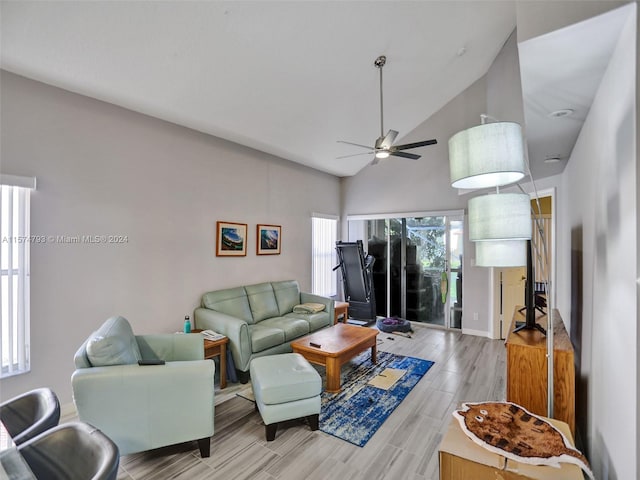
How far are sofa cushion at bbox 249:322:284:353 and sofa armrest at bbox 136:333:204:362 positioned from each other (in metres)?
0.78

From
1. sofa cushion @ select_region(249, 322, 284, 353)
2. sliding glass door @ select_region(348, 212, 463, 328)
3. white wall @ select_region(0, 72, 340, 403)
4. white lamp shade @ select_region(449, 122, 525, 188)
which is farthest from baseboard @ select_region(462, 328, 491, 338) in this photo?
white lamp shade @ select_region(449, 122, 525, 188)

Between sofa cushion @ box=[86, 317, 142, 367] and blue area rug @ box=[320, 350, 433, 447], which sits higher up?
sofa cushion @ box=[86, 317, 142, 367]

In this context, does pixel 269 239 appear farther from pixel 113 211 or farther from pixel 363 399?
pixel 363 399

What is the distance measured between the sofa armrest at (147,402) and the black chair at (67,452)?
63 centimetres

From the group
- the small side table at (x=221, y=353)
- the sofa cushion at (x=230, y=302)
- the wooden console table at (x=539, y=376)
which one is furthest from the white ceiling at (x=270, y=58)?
the small side table at (x=221, y=353)

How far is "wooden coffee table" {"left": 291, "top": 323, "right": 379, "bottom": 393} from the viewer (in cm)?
316

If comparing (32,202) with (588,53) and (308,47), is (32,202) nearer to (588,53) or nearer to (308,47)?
(308,47)

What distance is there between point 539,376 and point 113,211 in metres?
3.90

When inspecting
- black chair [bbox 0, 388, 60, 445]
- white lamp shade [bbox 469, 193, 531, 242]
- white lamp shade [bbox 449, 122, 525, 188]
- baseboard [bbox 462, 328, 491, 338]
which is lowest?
baseboard [bbox 462, 328, 491, 338]

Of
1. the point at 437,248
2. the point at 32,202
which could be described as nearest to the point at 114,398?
the point at 32,202

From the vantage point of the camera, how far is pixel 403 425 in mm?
2627

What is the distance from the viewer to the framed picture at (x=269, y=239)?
4.77 metres

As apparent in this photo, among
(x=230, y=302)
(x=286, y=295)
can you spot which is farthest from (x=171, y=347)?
(x=286, y=295)

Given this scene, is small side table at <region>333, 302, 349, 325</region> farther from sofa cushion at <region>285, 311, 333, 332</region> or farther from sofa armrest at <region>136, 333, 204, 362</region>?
sofa armrest at <region>136, 333, 204, 362</region>
